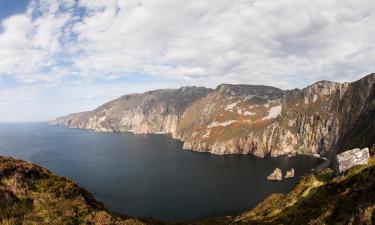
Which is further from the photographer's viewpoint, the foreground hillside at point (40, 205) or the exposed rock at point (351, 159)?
the exposed rock at point (351, 159)

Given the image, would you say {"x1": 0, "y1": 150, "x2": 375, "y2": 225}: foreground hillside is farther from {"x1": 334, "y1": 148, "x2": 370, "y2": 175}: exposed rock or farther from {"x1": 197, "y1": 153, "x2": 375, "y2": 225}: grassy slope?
{"x1": 334, "y1": 148, "x2": 370, "y2": 175}: exposed rock

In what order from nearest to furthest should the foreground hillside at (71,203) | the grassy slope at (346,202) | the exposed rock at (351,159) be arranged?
the grassy slope at (346,202)
the foreground hillside at (71,203)
the exposed rock at (351,159)

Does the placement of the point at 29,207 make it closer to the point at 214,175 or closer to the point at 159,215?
the point at 159,215

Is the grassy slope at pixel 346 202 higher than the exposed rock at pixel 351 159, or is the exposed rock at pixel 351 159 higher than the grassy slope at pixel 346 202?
the exposed rock at pixel 351 159

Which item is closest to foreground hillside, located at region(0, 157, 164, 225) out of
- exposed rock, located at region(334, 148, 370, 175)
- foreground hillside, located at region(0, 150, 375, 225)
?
foreground hillside, located at region(0, 150, 375, 225)

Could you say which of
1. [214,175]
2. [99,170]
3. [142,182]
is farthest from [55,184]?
[99,170]

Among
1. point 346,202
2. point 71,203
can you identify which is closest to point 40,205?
point 71,203

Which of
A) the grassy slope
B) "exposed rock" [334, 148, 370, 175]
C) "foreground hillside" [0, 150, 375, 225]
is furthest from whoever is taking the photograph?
"exposed rock" [334, 148, 370, 175]

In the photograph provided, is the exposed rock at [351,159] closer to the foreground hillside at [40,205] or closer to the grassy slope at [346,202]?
the grassy slope at [346,202]

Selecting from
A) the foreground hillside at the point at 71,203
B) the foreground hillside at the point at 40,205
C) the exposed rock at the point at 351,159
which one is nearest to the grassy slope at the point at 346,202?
the foreground hillside at the point at 71,203
